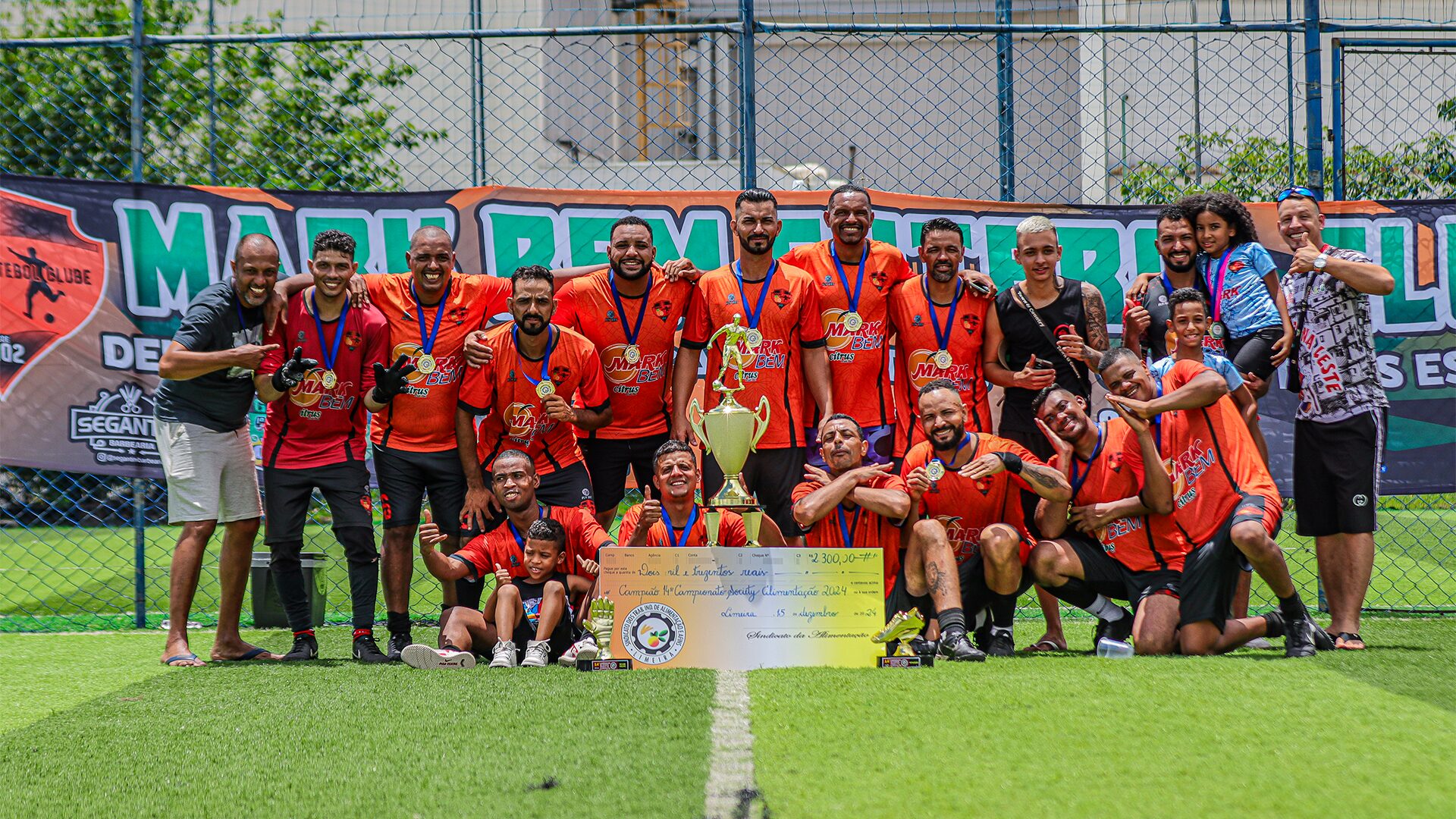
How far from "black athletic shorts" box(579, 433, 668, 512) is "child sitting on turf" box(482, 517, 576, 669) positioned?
0.62 m

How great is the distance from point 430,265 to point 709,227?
171 centimetres

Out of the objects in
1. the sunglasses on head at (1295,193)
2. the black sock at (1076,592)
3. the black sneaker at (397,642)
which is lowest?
the black sneaker at (397,642)

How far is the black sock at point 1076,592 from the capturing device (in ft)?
17.6

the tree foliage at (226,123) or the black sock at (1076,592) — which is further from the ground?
the tree foliage at (226,123)

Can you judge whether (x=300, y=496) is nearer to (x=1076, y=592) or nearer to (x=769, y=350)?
(x=769, y=350)

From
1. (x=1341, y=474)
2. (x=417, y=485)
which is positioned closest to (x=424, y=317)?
(x=417, y=485)

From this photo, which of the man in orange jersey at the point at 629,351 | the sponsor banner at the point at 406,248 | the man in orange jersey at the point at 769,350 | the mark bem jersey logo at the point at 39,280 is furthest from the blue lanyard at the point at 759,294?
the mark bem jersey logo at the point at 39,280

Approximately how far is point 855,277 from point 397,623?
2.76m

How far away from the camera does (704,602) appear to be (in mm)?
4777

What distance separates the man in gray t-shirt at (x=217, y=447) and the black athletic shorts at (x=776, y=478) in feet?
7.45

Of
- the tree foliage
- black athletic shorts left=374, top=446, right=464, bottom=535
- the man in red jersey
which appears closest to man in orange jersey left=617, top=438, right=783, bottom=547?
black athletic shorts left=374, top=446, right=464, bottom=535

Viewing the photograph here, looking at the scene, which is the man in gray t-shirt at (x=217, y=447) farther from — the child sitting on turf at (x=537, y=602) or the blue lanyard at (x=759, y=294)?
the blue lanyard at (x=759, y=294)

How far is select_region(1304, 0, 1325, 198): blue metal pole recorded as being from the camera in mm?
6551

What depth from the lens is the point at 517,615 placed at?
5.17 m
